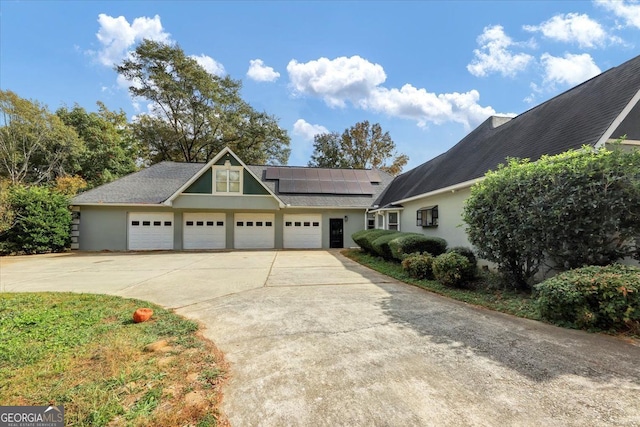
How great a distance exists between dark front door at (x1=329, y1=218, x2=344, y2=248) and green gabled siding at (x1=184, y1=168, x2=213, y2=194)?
7.28 m

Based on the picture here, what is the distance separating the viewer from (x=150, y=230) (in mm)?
16453

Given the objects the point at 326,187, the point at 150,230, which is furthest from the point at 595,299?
the point at 150,230

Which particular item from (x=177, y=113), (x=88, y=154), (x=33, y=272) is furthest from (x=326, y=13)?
(x=88, y=154)

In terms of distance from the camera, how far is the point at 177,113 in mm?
26344

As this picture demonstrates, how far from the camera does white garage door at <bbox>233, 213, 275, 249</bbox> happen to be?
57.0 ft

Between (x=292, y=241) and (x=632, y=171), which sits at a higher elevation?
(x=632, y=171)

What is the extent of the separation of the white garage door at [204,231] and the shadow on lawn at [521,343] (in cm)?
1366

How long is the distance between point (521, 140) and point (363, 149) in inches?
948

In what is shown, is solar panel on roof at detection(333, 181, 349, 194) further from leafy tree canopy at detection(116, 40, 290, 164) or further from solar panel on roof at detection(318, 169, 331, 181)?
leafy tree canopy at detection(116, 40, 290, 164)

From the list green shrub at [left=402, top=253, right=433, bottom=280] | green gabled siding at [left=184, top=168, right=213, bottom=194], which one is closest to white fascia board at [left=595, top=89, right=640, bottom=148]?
green shrub at [left=402, top=253, right=433, bottom=280]

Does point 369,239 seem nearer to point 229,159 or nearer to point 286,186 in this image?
point 286,186

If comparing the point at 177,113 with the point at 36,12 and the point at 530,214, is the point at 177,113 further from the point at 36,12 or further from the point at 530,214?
the point at 530,214

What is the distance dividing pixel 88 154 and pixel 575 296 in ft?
99.7

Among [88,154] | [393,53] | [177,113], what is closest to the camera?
[393,53]
